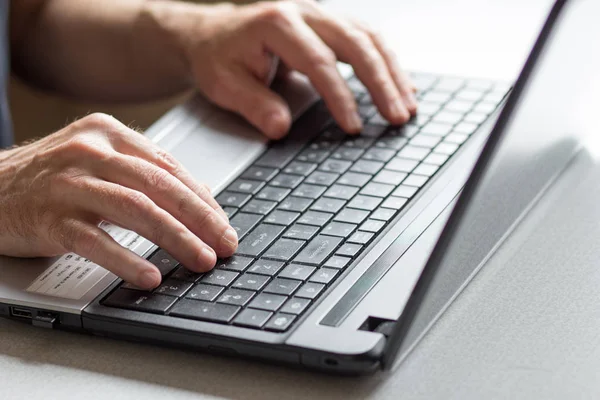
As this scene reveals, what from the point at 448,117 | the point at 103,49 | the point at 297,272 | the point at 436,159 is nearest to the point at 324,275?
the point at 297,272

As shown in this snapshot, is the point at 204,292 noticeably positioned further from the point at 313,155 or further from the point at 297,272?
the point at 313,155

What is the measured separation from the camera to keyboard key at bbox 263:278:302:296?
63 centimetres

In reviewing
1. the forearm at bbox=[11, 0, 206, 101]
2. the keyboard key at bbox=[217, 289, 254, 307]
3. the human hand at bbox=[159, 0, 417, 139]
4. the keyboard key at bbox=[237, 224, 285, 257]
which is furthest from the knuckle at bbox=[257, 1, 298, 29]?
the keyboard key at bbox=[217, 289, 254, 307]

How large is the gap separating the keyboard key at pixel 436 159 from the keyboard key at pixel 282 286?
10.0 inches

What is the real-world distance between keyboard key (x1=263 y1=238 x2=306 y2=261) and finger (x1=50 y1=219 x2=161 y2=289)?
0.09 metres

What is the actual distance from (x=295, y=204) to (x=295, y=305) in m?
0.18

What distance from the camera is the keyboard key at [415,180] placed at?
2.63ft

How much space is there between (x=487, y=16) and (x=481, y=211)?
0.68 m

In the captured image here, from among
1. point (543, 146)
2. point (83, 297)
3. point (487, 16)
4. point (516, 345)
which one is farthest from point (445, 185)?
point (487, 16)

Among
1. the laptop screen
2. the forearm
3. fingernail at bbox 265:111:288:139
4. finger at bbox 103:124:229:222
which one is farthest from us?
the forearm

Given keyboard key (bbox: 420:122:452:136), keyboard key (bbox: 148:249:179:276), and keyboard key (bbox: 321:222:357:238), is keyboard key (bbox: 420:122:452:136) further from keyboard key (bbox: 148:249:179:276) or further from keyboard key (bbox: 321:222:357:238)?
keyboard key (bbox: 148:249:179:276)

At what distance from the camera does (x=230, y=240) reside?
0.68 m

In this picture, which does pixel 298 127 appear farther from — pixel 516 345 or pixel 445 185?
pixel 516 345

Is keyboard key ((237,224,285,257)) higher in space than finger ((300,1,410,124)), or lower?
lower
